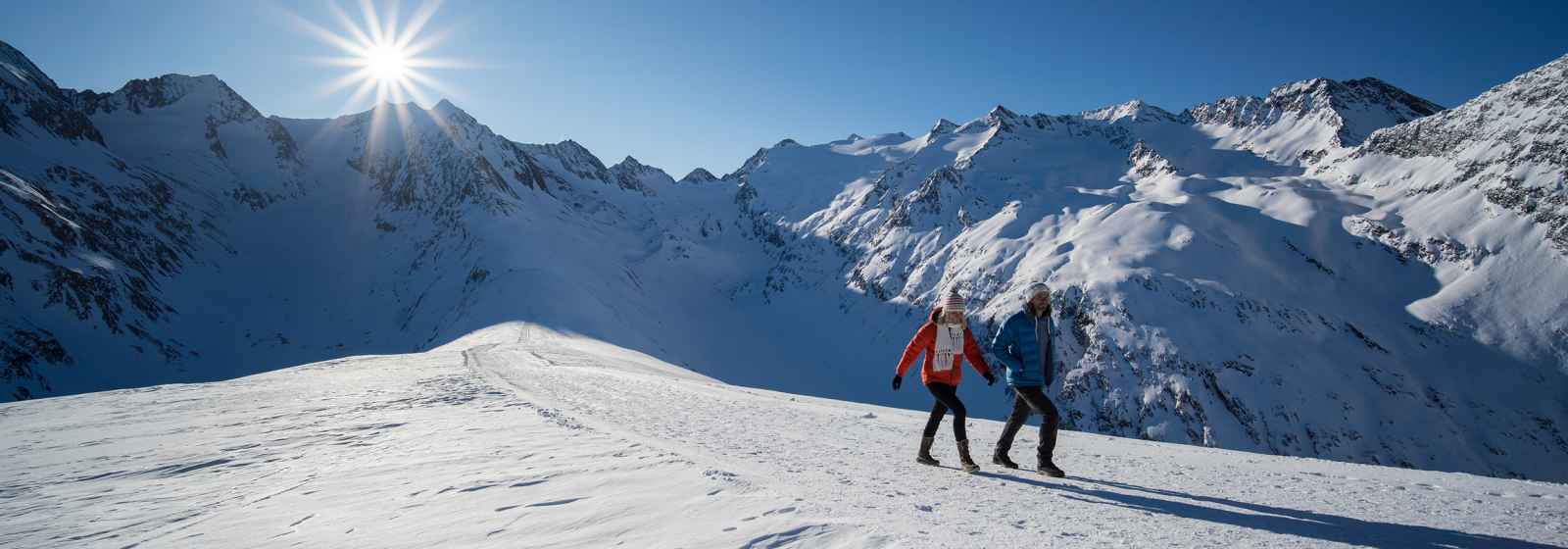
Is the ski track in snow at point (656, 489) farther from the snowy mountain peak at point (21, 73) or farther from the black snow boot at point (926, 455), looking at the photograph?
the snowy mountain peak at point (21, 73)

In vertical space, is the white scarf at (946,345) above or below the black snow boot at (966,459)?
above

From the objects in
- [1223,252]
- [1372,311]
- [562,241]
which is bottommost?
[1372,311]

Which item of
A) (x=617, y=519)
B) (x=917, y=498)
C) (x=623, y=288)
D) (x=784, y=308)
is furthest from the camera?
(x=784, y=308)

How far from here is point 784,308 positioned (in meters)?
106

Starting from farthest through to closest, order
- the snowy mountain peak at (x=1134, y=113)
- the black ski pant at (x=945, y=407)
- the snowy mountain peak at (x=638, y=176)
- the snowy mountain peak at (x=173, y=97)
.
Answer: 1. the snowy mountain peak at (x=638, y=176)
2. the snowy mountain peak at (x=1134, y=113)
3. the snowy mountain peak at (x=173, y=97)
4. the black ski pant at (x=945, y=407)

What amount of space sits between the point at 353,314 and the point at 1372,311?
410 feet

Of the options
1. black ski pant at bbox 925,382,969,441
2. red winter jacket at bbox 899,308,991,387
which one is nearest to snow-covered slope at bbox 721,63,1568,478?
red winter jacket at bbox 899,308,991,387

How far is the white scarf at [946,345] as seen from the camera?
7.61 meters

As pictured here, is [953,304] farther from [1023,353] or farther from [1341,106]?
[1341,106]

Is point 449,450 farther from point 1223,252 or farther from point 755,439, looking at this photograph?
point 1223,252

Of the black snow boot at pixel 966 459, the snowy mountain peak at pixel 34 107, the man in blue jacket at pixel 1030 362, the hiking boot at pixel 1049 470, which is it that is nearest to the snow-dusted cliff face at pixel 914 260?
the snowy mountain peak at pixel 34 107

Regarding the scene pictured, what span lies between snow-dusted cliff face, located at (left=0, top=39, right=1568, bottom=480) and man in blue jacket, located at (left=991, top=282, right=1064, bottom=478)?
5471 centimetres

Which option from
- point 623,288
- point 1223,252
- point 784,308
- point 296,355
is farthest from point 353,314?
point 1223,252

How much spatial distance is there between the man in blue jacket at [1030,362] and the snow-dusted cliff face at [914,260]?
54709mm
